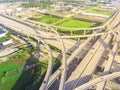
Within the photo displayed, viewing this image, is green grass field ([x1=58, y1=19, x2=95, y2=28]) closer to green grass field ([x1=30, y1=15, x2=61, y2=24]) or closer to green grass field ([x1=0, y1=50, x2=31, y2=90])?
green grass field ([x1=30, y1=15, x2=61, y2=24])

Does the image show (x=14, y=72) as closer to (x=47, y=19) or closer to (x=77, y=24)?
(x=77, y=24)

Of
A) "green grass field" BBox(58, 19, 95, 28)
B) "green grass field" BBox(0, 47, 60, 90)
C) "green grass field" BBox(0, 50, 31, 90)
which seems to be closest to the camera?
"green grass field" BBox(0, 47, 60, 90)

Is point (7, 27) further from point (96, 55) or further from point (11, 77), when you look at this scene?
point (96, 55)

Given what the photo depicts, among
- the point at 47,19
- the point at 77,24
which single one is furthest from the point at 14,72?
the point at 47,19

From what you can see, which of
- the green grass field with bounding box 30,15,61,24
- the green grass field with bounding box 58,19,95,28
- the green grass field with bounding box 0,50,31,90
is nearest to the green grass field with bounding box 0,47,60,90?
the green grass field with bounding box 0,50,31,90

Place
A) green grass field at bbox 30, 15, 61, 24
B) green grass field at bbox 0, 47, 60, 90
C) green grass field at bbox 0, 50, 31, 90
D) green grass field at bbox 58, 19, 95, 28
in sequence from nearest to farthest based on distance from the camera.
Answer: green grass field at bbox 0, 47, 60, 90 → green grass field at bbox 0, 50, 31, 90 → green grass field at bbox 58, 19, 95, 28 → green grass field at bbox 30, 15, 61, 24

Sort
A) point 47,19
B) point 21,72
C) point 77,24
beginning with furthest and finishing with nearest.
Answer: point 47,19 → point 77,24 → point 21,72

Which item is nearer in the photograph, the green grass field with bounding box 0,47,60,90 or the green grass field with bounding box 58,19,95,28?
the green grass field with bounding box 0,47,60,90

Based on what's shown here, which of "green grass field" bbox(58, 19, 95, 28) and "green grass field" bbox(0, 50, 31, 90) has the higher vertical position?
"green grass field" bbox(58, 19, 95, 28)

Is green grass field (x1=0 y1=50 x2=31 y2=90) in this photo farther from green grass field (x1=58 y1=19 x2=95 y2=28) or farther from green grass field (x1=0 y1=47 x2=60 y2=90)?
green grass field (x1=58 y1=19 x2=95 y2=28)

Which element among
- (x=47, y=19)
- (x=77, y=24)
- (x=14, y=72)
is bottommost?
(x=14, y=72)

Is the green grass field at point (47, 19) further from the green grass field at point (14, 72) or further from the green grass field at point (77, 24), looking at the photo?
the green grass field at point (14, 72)
